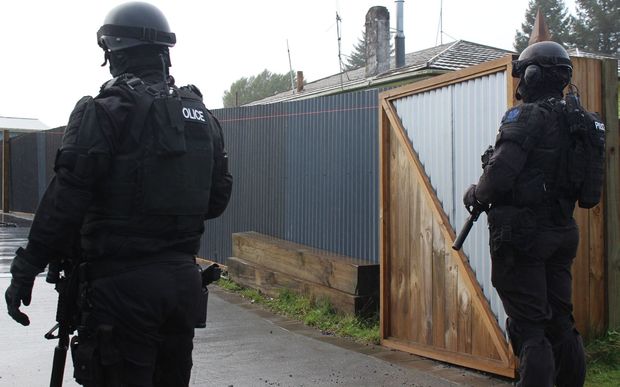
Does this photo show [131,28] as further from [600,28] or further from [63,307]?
[600,28]

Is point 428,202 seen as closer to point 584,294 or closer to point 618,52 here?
point 584,294

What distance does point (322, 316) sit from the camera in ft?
23.1

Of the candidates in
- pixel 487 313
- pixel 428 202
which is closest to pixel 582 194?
pixel 487 313

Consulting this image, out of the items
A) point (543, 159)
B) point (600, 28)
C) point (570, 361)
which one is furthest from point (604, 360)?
point (600, 28)

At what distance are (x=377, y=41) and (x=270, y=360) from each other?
1690cm

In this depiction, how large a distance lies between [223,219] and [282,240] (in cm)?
169

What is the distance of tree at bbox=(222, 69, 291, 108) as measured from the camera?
86125 millimetres

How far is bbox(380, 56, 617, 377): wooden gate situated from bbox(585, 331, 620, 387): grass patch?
0.10m

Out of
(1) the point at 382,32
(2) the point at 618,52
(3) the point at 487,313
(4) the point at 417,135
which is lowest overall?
(3) the point at 487,313

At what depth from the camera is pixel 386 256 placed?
6.22 metres

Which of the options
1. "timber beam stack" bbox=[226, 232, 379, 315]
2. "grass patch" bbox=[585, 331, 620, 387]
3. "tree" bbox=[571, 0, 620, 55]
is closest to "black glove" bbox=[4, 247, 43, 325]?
"grass patch" bbox=[585, 331, 620, 387]

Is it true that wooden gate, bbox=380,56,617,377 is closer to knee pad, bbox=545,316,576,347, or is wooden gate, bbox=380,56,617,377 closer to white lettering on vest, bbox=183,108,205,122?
knee pad, bbox=545,316,576,347

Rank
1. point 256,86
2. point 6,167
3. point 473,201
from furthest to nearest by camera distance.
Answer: point 256,86
point 6,167
point 473,201

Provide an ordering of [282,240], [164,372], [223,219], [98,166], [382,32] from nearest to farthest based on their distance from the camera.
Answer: [98,166], [164,372], [282,240], [223,219], [382,32]
